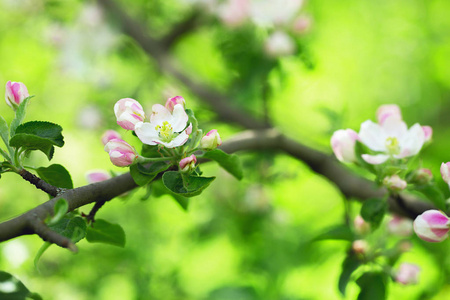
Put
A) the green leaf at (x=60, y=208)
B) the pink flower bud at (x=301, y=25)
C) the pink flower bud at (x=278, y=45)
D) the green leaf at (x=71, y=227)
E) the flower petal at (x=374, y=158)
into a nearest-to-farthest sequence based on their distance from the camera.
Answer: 1. the green leaf at (x=60, y=208)
2. the green leaf at (x=71, y=227)
3. the flower petal at (x=374, y=158)
4. the pink flower bud at (x=278, y=45)
5. the pink flower bud at (x=301, y=25)

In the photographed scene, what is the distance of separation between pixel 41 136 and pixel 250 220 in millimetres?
1533

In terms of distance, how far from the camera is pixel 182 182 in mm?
810

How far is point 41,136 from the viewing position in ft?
2.67

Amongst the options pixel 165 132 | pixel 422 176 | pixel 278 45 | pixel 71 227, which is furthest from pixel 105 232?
pixel 278 45

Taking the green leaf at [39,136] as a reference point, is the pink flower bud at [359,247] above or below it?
below

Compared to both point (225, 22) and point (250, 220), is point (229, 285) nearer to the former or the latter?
point (250, 220)

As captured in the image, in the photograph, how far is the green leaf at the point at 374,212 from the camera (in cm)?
100

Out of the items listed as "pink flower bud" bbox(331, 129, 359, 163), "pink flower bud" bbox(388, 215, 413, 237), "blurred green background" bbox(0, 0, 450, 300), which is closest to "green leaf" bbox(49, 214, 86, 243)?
"pink flower bud" bbox(331, 129, 359, 163)

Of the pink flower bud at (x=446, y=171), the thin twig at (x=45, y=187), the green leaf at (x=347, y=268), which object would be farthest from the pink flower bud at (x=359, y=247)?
the thin twig at (x=45, y=187)

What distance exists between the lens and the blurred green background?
197 cm

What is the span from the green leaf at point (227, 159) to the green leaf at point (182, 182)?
77mm

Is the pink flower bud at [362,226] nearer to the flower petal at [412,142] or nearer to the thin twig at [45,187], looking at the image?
the flower petal at [412,142]

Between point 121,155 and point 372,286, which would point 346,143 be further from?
point 121,155

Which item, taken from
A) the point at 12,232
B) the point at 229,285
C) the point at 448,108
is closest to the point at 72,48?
the point at 229,285
